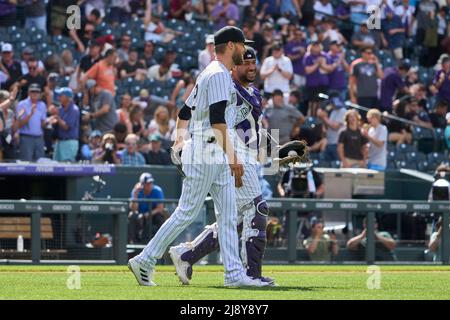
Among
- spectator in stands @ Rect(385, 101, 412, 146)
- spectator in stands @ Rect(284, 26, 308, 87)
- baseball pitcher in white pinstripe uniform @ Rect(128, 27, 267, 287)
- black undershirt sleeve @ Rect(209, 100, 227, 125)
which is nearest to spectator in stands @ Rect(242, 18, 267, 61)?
spectator in stands @ Rect(284, 26, 308, 87)

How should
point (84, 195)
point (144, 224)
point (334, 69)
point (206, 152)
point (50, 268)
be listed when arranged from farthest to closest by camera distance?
point (334, 69) → point (84, 195) → point (144, 224) → point (50, 268) → point (206, 152)

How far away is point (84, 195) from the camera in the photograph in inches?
705

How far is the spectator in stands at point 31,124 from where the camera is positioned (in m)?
18.6

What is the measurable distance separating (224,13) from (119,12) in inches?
83.0

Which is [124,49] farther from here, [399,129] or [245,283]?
[245,283]

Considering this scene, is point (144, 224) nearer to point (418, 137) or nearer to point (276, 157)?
point (276, 157)

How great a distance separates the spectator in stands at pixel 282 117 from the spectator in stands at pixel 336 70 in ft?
8.58

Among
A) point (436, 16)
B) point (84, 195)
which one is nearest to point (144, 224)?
point (84, 195)

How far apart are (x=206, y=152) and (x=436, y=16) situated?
1833 centimetres

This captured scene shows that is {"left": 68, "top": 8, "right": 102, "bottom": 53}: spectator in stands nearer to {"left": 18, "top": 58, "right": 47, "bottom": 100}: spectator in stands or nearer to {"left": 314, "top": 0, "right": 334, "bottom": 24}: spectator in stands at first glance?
{"left": 18, "top": 58, "right": 47, "bottom": 100}: spectator in stands

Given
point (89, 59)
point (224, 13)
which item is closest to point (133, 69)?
point (89, 59)

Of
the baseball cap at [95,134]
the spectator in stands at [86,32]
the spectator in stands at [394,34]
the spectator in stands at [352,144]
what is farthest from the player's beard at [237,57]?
the spectator in stands at [394,34]

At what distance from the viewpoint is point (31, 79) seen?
20141 millimetres

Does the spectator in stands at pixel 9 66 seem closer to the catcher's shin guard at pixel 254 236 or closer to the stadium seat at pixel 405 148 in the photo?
the stadium seat at pixel 405 148
